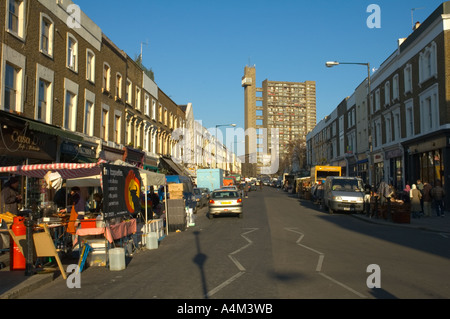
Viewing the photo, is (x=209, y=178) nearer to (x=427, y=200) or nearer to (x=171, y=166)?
(x=171, y=166)

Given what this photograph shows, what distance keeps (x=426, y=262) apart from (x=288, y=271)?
353 cm

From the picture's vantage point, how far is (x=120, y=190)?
1088cm

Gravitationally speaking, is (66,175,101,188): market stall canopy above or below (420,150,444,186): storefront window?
below

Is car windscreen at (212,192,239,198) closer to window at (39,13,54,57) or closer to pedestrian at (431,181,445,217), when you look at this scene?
pedestrian at (431,181,445,217)

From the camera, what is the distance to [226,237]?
14289mm

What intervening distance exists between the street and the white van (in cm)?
824

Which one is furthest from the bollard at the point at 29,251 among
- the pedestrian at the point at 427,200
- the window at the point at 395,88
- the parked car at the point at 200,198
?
the window at the point at 395,88

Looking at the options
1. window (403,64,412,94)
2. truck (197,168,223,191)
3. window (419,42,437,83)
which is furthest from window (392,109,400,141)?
truck (197,168,223,191)

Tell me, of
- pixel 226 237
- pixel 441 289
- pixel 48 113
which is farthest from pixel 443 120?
pixel 48 113

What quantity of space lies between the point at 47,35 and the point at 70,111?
4.04 meters

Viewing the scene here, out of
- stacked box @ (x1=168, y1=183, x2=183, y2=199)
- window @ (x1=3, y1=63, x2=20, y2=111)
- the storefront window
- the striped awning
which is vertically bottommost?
stacked box @ (x1=168, y1=183, x2=183, y2=199)

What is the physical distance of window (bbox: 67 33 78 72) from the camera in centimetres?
2036

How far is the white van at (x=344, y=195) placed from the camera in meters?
23.1
